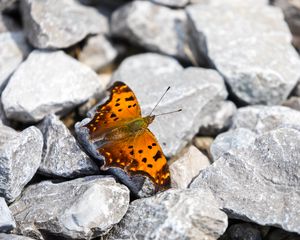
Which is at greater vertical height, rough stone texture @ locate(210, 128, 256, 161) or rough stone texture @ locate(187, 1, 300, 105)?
rough stone texture @ locate(187, 1, 300, 105)

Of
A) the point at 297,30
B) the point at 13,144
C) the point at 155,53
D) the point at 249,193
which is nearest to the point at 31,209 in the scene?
the point at 13,144

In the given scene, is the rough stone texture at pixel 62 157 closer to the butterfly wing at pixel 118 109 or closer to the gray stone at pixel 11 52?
the butterfly wing at pixel 118 109

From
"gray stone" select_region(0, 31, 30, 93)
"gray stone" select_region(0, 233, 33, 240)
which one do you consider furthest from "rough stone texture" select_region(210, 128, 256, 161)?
"gray stone" select_region(0, 31, 30, 93)

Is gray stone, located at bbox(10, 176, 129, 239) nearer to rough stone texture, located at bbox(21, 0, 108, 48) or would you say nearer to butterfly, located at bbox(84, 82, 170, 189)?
butterfly, located at bbox(84, 82, 170, 189)

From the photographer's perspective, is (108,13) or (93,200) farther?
(108,13)

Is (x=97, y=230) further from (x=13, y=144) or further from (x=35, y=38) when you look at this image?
(x=35, y=38)

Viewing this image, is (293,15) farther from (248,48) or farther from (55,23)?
(55,23)

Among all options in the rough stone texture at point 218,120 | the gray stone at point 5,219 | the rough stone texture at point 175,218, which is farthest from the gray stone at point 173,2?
the gray stone at point 5,219
